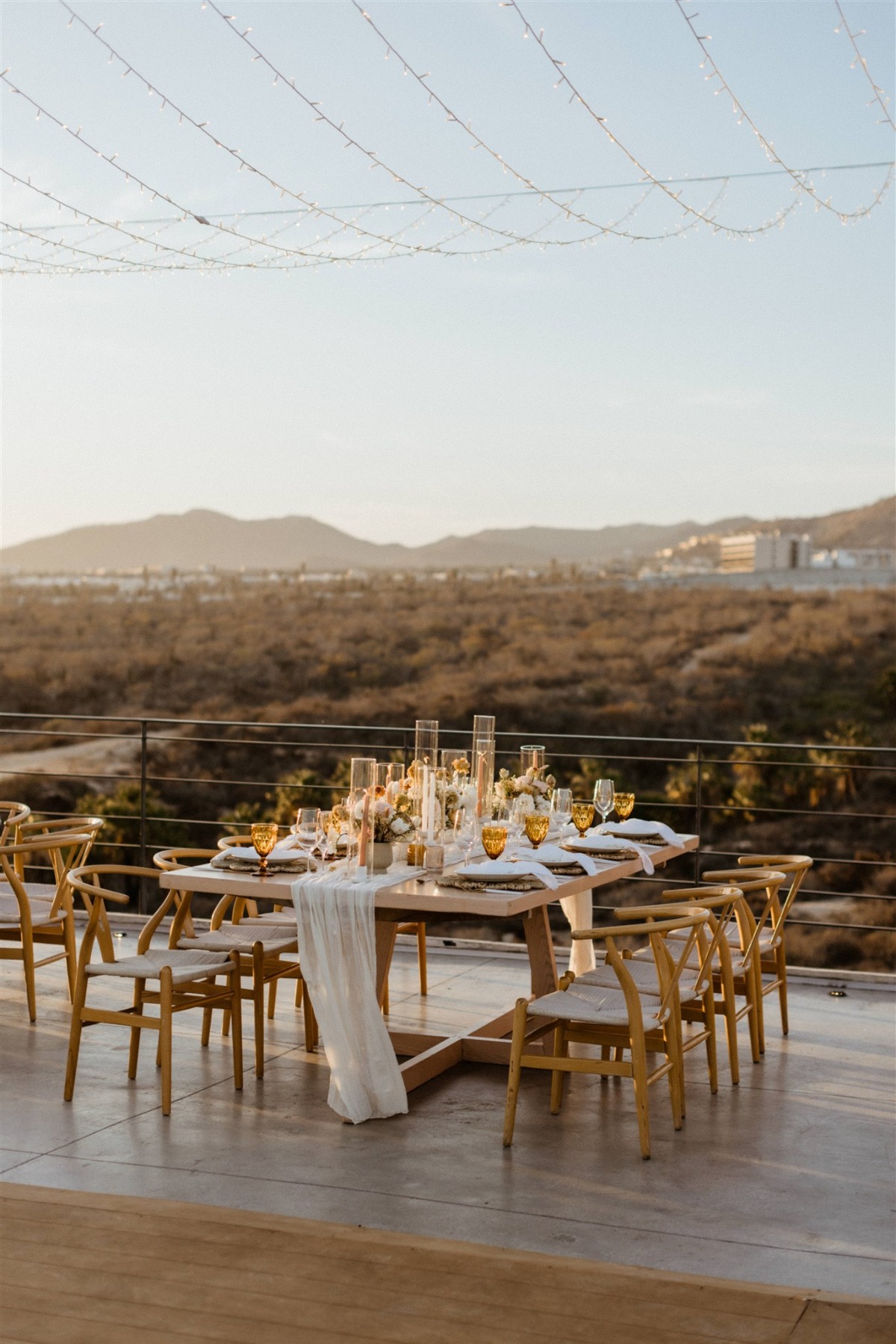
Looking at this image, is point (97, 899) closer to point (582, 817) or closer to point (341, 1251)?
point (582, 817)

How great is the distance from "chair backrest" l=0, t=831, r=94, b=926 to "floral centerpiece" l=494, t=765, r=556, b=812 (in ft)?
5.36

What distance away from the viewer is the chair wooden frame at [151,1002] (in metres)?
4.37

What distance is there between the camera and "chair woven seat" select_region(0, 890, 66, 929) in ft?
18.0

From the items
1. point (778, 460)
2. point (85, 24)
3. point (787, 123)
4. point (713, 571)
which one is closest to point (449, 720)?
point (713, 571)

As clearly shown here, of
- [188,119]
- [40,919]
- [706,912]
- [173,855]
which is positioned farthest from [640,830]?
[188,119]

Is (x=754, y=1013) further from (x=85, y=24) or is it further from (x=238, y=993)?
(x=85, y=24)

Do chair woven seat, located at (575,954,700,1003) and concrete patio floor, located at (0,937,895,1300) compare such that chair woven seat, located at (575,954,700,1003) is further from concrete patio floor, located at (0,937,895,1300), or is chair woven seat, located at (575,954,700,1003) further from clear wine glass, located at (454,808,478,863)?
clear wine glass, located at (454,808,478,863)

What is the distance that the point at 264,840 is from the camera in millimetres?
4527

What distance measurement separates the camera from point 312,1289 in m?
3.06

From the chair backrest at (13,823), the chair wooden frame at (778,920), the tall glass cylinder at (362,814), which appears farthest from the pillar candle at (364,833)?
the chair backrest at (13,823)

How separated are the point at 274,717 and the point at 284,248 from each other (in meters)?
18.1

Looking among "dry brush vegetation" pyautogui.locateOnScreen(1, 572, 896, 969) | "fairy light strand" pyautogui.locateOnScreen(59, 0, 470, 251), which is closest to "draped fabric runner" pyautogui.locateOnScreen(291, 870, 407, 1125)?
"fairy light strand" pyautogui.locateOnScreen(59, 0, 470, 251)

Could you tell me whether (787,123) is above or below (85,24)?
above

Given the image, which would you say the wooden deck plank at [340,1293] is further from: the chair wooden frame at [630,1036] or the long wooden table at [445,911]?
the long wooden table at [445,911]
